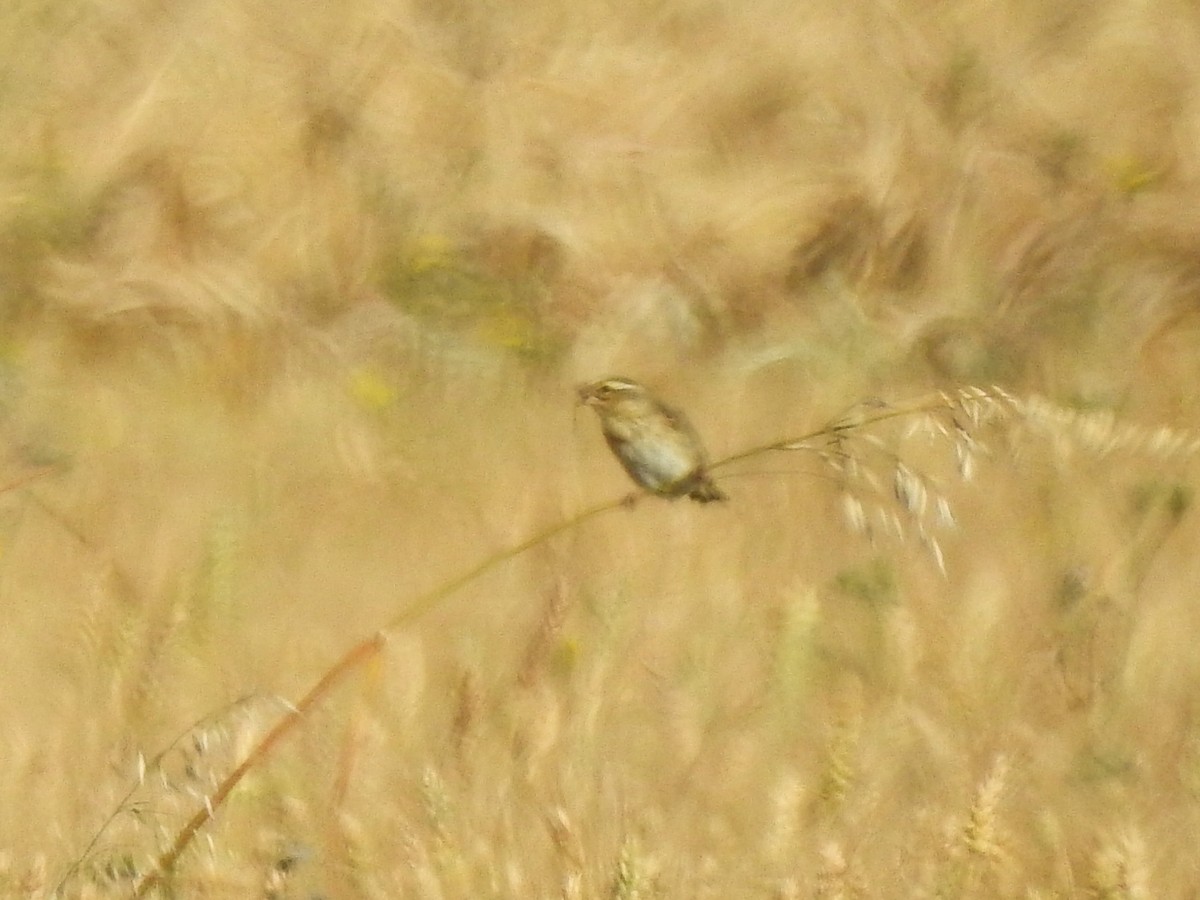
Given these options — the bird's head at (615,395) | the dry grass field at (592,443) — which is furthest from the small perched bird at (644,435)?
the dry grass field at (592,443)

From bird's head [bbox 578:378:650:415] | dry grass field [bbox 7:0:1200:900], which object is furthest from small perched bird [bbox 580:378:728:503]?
dry grass field [bbox 7:0:1200:900]

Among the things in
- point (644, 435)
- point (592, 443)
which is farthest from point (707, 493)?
point (592, 443)

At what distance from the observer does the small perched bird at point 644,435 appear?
7.43 ft

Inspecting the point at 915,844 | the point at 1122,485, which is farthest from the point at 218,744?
the point at 1122,485

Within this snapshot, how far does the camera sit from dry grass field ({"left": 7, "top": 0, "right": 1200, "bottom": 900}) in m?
1.98

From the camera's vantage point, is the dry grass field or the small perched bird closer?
the dry grass field

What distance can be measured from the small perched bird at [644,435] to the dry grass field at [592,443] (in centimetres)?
16

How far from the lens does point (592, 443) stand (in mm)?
2580

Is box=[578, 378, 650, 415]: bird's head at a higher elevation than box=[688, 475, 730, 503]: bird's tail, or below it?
higher

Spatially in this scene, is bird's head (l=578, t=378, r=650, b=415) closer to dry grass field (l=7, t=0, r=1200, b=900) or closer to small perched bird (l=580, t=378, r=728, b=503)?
small perched bird (l=580, t=378, r=728, b=503)

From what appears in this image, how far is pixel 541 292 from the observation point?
266 cm

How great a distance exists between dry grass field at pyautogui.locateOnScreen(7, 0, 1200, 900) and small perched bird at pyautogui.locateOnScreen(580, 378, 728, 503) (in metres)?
0.16

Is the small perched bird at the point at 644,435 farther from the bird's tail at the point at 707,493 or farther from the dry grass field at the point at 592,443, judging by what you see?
the dry grass field at the point at 592,443

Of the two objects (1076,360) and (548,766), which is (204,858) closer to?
(548,766)
